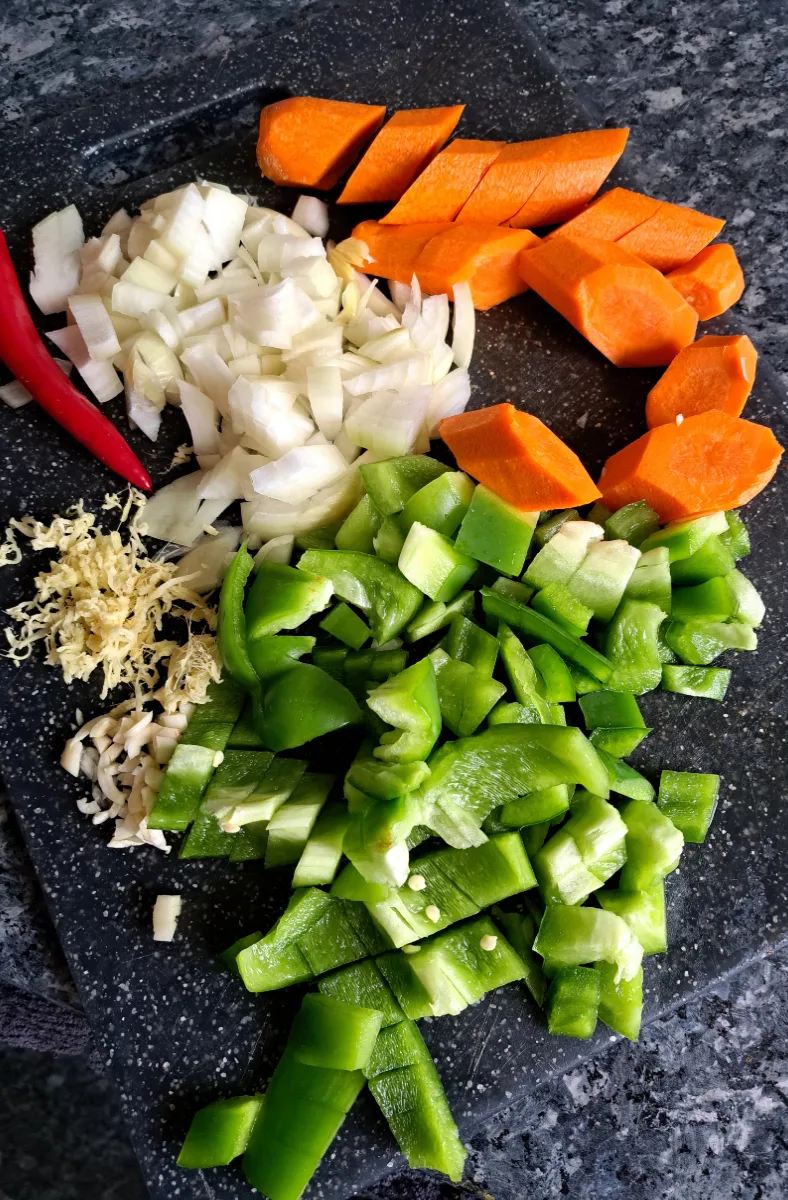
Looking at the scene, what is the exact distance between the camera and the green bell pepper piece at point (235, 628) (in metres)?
1.51

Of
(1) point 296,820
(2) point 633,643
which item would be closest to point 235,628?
(1) point 296,820

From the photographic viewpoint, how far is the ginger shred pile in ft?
5.02

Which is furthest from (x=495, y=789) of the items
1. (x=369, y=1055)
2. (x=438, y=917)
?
(x=369, y=1055)

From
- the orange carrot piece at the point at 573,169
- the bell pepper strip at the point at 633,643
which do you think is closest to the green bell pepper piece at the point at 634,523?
the bell pepper strip at the point at 633,643

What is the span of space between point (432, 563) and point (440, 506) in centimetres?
11

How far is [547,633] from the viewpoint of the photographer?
5.06 feet

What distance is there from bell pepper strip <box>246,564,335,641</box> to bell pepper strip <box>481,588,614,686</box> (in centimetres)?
26

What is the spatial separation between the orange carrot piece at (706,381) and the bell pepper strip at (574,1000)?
3.06ft

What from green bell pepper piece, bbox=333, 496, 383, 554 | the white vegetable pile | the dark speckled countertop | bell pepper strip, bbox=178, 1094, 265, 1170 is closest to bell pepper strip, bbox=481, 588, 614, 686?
green bell pepper piece, bbox=333, 496, 383, 554

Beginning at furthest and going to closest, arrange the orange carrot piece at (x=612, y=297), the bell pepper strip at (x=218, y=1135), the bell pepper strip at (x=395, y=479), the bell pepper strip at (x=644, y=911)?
the orange carrot piece at (x=612, y=297)
the bell pepper strip at (x=395, y=479)
the bell pepper strip at (x=644, y=911)
the bell pepper strip at (x=218, y=1135)

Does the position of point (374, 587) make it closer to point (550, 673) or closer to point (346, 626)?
point (346, 626)

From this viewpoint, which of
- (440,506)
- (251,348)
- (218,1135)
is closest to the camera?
(218,1135)

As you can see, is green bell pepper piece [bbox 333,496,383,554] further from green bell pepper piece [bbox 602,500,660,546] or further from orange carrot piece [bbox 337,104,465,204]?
orange carrot piece [bbox 337,104,465,204]

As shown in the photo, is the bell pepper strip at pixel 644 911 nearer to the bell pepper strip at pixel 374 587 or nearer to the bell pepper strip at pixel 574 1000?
the bell pepper strip at pixel 574 1000
